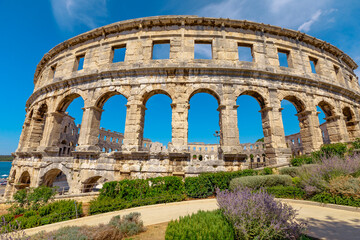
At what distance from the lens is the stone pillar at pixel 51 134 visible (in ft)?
38.8

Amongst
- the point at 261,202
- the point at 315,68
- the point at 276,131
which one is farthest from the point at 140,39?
the point at 315,68

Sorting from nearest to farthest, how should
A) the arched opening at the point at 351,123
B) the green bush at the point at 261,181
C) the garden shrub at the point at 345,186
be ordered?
the garden shrub at the point at 345,186
the green bush at the point at 261,181
the arched opening at the point at 351,123

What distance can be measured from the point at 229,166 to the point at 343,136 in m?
10.6

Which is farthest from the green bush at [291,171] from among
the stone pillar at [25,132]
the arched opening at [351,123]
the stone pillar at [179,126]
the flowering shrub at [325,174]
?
the stone pillar at [25,132]

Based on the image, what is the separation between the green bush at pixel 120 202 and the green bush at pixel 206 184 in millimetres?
566

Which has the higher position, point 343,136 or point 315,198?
point 343,136

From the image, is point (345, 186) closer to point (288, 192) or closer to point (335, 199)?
point (335, 199)

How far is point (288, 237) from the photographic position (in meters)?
2.71

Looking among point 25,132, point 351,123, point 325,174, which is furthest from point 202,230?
point 25,132

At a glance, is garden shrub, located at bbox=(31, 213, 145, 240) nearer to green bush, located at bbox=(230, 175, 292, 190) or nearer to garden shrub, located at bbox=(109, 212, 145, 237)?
garden shrub, located at bbox=(109, 212, 145, 237)

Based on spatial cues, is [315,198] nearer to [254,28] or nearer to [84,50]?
[254,28]

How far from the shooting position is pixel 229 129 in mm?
10617

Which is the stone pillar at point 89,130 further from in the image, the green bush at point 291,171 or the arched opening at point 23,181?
the green bush at point 291,171

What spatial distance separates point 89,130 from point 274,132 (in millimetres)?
12888
